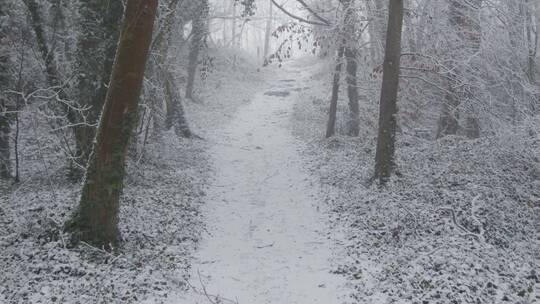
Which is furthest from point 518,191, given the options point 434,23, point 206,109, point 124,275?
point 206,109

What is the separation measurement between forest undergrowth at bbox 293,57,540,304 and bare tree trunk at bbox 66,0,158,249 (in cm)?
402

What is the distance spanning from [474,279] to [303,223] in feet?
13.7

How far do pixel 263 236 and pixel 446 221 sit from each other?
11.9 feet

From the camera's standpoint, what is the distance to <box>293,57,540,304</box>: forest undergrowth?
657 centimetres

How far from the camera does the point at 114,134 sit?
7.15 meters

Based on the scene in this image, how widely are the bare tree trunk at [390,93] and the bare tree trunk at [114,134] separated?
5851 mm

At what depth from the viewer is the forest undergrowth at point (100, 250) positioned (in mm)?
6336

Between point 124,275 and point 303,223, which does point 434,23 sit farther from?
point 124,275

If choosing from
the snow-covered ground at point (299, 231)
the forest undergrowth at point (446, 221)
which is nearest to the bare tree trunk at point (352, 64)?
the snow-covered ground at point (299, 231)

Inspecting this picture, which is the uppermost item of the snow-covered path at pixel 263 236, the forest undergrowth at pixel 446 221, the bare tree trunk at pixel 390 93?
the bare tree trunk at pixel 390 93

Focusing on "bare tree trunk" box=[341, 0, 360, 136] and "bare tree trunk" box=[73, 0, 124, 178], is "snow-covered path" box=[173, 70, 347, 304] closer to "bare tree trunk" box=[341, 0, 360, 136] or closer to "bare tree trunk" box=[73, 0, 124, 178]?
"bare tree trunk" box=[341, 0, 360, 136]

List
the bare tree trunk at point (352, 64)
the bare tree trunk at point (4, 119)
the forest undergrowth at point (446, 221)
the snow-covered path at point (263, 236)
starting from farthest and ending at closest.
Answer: the bare tree trunk at point (352, 64) → the bare tree trunk at point (4, 119) → the snow-covered path at point (263, 236) → the forest undergrowth at point (446, 221)

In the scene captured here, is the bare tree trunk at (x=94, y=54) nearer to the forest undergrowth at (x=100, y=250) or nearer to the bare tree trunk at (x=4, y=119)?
the forest undergrowth at (x=100, y=250)

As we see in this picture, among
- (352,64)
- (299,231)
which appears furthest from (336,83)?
(299,231)
